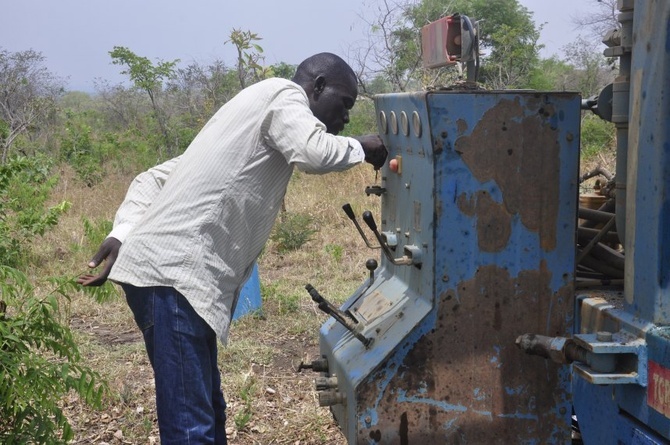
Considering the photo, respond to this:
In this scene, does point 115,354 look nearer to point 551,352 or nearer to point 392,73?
point 551,352

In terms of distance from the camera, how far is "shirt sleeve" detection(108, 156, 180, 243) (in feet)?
9.00

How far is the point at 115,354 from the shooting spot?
477 cm

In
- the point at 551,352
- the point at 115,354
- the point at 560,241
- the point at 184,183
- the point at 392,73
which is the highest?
the point at 392,73

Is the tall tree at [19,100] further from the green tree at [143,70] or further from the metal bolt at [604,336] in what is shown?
the metal bolt at [604,336]

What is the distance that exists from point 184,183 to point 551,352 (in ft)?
3.96

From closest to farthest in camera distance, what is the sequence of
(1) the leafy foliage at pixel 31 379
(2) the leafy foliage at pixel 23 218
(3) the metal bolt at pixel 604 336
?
(3) the metal bolt at pixel 604 336, (1) the leafy foliage at pixel 31 379, (2) the leafy foliage at pixel 23 218

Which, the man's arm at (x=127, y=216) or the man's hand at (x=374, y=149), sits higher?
the man's hand at (x=374, y=149)

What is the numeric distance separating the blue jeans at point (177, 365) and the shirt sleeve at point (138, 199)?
30 cm

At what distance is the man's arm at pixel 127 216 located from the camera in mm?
A: 2652

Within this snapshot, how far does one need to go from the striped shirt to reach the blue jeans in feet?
0.15

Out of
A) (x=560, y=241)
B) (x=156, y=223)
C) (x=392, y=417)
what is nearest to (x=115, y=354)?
(x=156, y=223)

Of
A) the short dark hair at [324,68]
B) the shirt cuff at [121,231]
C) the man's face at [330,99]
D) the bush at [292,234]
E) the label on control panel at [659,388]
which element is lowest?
the bush at [292,234]

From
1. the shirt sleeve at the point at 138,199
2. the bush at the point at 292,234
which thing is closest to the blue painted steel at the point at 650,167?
the shirt sleeve at the point at 138,199

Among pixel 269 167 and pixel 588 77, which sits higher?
pixel 588 77
